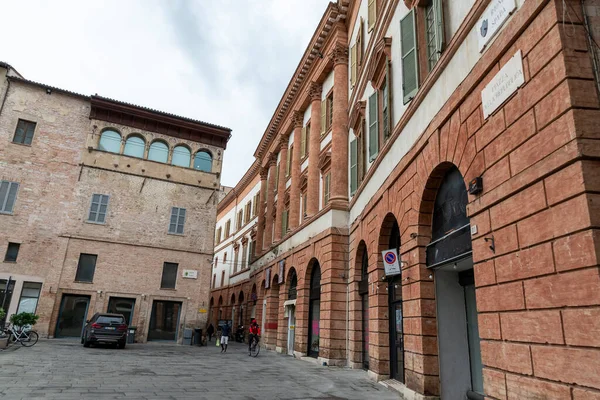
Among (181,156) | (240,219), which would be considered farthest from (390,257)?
(240,219)

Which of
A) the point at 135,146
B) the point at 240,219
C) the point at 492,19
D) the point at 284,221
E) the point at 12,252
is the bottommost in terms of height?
the point at 12,252

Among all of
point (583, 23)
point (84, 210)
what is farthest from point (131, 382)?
point (84, 210)

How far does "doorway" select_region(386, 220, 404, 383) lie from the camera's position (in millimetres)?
9910

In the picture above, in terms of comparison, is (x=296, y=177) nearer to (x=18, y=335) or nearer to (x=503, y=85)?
(x=18, y=335)

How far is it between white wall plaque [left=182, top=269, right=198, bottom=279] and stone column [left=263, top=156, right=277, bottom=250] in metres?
5.06

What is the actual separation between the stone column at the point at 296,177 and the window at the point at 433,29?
45.7 ft

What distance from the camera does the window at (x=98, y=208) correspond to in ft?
77.9

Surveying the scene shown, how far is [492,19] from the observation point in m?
5.74

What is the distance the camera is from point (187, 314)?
24.4m

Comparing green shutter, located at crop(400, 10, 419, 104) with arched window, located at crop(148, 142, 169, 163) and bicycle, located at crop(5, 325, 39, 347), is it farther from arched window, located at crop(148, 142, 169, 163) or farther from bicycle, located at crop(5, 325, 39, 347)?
arched window, located at crop(148, 142, 169, 163)

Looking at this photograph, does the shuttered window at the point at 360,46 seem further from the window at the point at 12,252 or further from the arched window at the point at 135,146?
the window at the point at 12,252

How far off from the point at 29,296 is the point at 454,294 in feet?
72.5

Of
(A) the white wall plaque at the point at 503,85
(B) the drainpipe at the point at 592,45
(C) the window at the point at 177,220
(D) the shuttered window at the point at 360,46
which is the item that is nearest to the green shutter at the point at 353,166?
(D) the shuttered window at the point at 360,46

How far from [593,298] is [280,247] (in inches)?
798
